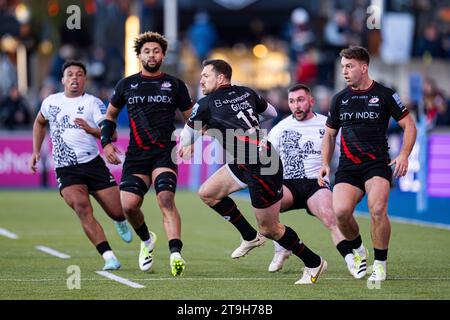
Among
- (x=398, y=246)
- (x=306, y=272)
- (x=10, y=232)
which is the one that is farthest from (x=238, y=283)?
(x=10, y=232)

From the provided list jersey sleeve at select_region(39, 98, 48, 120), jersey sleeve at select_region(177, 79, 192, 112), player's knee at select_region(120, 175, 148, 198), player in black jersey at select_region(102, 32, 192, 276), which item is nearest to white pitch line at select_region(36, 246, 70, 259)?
jersey sleeve at select_region(39, 98, 48, 120)

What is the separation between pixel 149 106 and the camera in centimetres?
1289

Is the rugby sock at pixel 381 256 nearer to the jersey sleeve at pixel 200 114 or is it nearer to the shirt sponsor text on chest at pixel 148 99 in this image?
the jersey sleeve at pixel 200 114

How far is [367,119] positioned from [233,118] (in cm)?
131

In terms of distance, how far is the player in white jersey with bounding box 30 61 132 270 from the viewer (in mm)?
13328

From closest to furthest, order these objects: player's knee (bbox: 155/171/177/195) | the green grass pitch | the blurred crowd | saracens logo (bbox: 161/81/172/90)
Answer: the green grass pitch → player's knee (bbox: 155/171/177/195) → saracens logo (bbox: 161/81/172/90) → the blurred crowd

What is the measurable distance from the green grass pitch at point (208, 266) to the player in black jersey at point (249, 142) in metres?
0.41

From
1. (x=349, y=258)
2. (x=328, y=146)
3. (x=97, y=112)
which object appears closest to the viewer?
(x=328, y=146)

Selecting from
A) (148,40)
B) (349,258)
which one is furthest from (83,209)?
(349,258)

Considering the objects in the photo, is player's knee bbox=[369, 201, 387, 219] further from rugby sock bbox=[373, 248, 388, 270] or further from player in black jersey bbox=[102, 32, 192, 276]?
player in black jersey bbox=[102, 32, 192, 276]

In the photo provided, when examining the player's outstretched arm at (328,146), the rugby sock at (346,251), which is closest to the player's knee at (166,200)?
the player's outstretched arm at (328,146)

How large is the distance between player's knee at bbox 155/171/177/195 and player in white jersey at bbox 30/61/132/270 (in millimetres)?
983

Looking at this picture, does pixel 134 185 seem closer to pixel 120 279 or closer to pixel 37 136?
pixel 120 279
